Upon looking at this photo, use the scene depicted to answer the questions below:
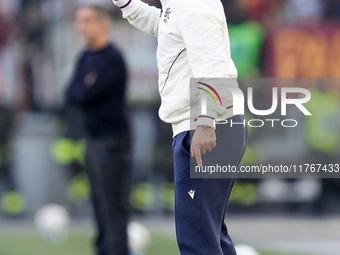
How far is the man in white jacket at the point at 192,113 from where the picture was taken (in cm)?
410

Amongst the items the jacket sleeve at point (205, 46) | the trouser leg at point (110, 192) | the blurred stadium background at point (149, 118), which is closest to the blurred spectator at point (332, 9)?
the blurred stadium background at point (149, 118)

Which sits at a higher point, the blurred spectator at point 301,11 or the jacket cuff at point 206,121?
the jacket cuff at point 206,121

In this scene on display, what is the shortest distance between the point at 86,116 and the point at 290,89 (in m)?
3.92

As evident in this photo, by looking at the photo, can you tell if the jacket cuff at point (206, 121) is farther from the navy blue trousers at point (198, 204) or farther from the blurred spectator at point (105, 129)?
the blurred spectator at point (105, 129)

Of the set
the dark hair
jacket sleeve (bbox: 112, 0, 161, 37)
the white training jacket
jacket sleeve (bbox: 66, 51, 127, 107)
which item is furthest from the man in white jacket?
the dark hair

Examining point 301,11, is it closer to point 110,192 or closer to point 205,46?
point 110,192

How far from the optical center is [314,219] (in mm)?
10969

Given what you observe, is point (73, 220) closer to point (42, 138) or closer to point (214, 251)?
point (42, 138)

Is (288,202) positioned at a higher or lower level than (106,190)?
lower

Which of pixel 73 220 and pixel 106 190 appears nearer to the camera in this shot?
pixel 106 190

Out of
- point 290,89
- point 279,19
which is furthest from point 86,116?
point 279,19

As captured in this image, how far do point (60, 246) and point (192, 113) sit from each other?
15.8 feet

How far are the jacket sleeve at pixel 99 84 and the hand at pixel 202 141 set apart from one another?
9.49ft

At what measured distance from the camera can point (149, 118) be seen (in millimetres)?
11250
